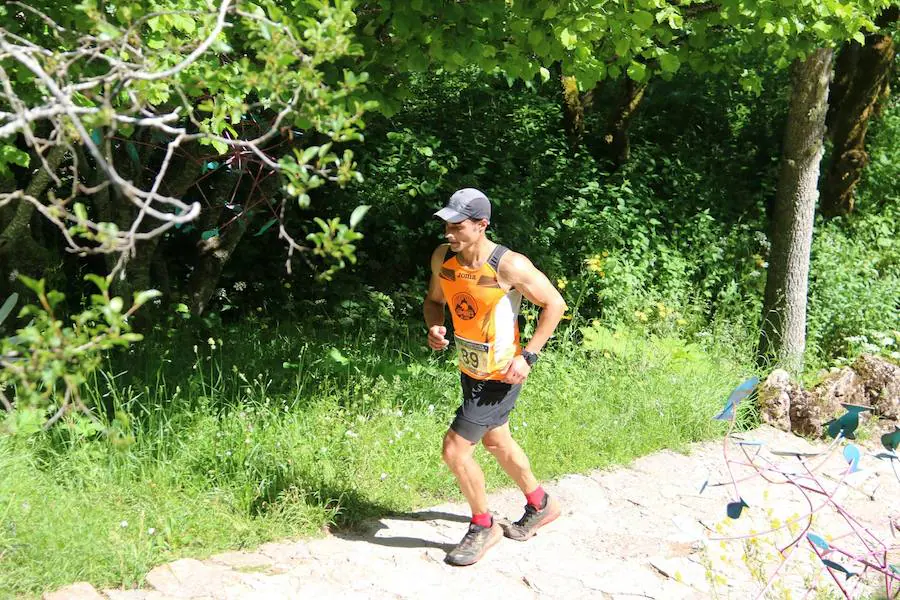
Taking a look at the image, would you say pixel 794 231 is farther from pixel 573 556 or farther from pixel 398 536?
pixel 398 536

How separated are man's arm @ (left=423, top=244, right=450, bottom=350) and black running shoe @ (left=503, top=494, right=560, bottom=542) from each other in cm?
105

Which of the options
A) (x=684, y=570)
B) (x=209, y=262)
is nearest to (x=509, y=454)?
(x=684, y=570)

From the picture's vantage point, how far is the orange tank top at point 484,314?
474 centimetres

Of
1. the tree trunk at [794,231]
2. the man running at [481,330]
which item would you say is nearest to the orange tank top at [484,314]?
the man running at [481,330]

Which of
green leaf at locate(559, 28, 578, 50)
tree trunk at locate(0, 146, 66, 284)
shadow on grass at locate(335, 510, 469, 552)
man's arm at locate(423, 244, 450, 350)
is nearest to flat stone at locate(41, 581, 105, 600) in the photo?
shadow on grass at locate(335, 510, 469, 552)

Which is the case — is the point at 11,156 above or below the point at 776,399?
above

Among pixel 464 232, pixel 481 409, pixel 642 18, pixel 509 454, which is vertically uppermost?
pixel 642 18

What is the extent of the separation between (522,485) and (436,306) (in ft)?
3.55

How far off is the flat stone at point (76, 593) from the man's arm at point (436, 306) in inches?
77.5

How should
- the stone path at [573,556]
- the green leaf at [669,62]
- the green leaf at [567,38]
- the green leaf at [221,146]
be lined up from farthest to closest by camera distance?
the green leaf at [669,62] → the green leaf at [567,38] → the stone path at [573,556] → the green leaf at [221,146]

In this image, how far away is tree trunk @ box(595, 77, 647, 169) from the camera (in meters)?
10.7

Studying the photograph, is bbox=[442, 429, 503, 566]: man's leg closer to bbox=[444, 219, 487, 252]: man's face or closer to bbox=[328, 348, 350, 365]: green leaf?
bbox=[444, 219, 487, 252]: man's face

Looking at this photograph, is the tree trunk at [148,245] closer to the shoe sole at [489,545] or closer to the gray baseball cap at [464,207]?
the gray baseball cap at [464,207]

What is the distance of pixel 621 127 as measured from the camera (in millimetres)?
10727
